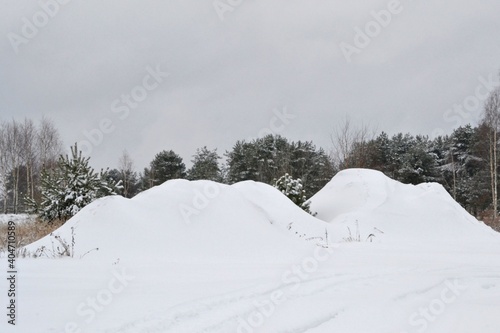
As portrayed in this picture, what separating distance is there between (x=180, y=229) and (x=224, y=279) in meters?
3.44

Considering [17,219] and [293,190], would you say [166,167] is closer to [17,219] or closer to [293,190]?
[17,219]

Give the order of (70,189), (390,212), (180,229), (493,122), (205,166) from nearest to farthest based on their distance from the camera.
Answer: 1. (180,229)
2. (70,189)
3. (390,212)
4. (493,122)
5. (205,166)

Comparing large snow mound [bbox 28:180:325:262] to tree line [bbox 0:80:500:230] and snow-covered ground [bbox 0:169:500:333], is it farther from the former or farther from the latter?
tree line [bbox 0:80:500:230]

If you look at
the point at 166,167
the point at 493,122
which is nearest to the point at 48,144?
the point at 166,167

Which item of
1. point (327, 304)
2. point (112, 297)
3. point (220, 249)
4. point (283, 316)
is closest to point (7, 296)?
point (112, 297)

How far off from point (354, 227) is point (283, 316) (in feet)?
31.2

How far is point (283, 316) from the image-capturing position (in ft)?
9.59

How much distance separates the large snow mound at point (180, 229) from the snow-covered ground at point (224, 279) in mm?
31

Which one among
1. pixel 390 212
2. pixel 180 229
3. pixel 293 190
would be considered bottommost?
pixel 390 212

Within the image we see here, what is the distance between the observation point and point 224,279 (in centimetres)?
414

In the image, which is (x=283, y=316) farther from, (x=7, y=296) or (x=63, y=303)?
(x=7, y=296)

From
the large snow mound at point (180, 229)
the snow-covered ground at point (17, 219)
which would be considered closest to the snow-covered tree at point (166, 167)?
the snow-covered ground at point (17, 219)

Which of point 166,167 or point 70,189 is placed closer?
point 70,189

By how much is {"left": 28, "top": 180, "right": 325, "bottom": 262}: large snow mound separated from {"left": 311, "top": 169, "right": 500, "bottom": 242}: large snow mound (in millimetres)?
3590
